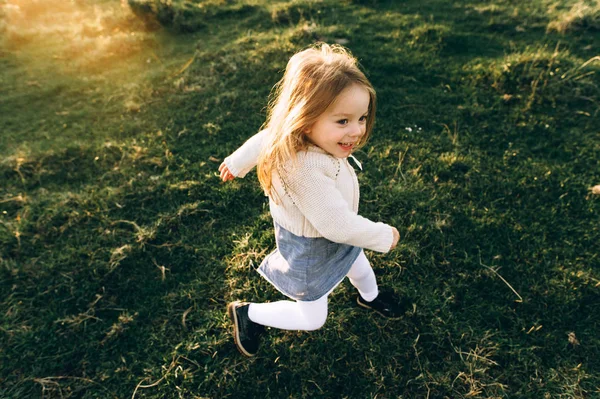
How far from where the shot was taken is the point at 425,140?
4.04m

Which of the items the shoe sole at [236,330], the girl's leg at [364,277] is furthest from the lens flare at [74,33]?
the girl's leg at [364,277]

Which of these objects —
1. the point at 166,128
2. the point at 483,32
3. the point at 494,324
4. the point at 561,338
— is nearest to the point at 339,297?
the point at 494,324

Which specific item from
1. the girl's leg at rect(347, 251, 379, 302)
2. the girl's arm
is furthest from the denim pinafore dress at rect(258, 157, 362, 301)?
the girl's arm

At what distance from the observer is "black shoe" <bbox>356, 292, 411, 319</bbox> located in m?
2.64

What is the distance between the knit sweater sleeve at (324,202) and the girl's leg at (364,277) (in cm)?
66

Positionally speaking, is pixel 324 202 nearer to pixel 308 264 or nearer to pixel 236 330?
pixel 308 264

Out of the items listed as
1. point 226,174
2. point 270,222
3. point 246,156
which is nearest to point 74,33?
point 270,222

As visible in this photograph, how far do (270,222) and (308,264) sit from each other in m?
1.38

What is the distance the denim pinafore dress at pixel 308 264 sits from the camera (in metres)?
1.96

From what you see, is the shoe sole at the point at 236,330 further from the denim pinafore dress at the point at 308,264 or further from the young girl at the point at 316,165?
the young girl at the point at 316,165

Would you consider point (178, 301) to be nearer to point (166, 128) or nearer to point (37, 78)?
point (166, 128)

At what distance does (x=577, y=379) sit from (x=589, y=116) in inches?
119

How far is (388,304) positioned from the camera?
266 centimetres

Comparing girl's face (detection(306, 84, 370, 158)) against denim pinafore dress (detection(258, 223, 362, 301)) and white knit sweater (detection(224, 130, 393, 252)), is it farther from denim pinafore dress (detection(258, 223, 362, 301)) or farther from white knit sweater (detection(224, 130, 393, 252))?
denim pinafore dress (detection(258, 223, 362, 301))
